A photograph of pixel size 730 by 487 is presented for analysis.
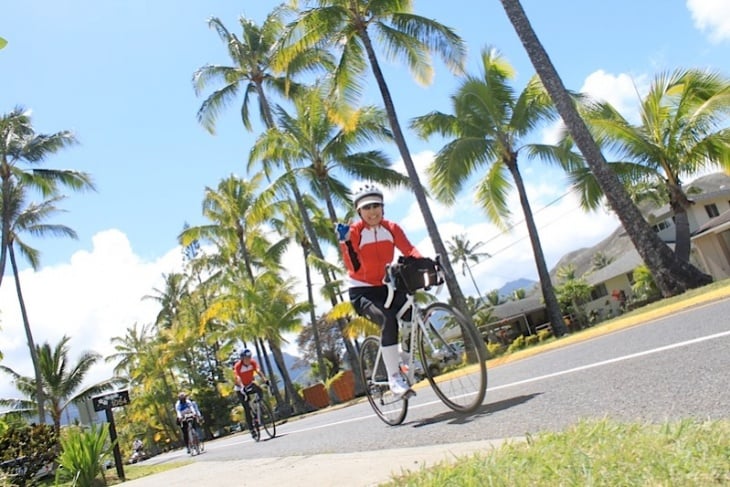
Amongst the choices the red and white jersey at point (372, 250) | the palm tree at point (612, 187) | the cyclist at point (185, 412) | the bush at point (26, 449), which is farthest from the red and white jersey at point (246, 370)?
the palm tree at point (612, 187)

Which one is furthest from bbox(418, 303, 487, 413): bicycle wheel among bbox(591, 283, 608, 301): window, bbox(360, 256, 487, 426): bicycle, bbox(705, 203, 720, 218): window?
bbox(591, 283, 608, 301): window

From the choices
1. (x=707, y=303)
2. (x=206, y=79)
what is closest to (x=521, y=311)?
(x=206, y=79)

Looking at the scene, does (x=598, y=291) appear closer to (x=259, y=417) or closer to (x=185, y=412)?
(x=185, y=412)

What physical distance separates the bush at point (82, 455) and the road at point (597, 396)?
222cm

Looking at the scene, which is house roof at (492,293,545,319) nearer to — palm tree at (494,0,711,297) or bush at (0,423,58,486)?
palm tree at (494,0,711,297)

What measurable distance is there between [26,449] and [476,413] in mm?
7799

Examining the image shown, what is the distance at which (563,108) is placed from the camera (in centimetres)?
1416

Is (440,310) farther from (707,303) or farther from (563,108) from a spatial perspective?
(563,108)

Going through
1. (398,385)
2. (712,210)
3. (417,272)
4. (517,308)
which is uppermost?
(712,210)

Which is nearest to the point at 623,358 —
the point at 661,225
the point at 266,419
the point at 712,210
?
the point at 266,419

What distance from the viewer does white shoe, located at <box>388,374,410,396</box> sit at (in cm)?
482

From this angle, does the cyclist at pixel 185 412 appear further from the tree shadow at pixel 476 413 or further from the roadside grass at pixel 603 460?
the roadside grass at pixel 603 460

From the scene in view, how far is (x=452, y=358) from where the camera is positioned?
468 cm

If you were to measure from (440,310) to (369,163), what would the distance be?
21.3 metres
